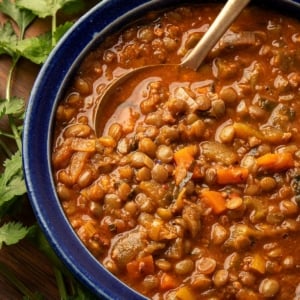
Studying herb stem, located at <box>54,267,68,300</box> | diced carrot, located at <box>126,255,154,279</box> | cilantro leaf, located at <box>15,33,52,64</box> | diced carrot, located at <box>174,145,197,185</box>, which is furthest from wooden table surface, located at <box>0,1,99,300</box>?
diced carrot, located at <box>174,145,197,185</box>

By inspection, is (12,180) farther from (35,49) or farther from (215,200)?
(215,200)

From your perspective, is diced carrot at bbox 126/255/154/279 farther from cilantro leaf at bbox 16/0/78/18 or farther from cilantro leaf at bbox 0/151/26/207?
cilantro leaf at bbox 16/0/78/18

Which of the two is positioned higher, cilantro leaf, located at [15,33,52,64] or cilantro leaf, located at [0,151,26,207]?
cilantro leaf, located at [15,33,52,64]

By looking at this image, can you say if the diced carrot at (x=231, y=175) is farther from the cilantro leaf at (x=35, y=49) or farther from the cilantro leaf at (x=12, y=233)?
the cilantro leaf at (x=35, y=49)

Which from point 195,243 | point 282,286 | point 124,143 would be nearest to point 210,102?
point 124,143

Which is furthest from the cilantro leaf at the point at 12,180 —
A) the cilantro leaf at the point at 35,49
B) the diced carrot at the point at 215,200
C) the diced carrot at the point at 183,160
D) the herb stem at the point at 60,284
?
the diced carrot at the point at 215,200

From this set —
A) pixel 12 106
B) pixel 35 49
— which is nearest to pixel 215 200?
pixel 12 106

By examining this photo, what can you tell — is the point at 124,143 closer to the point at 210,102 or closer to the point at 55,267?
the point at 210,102
